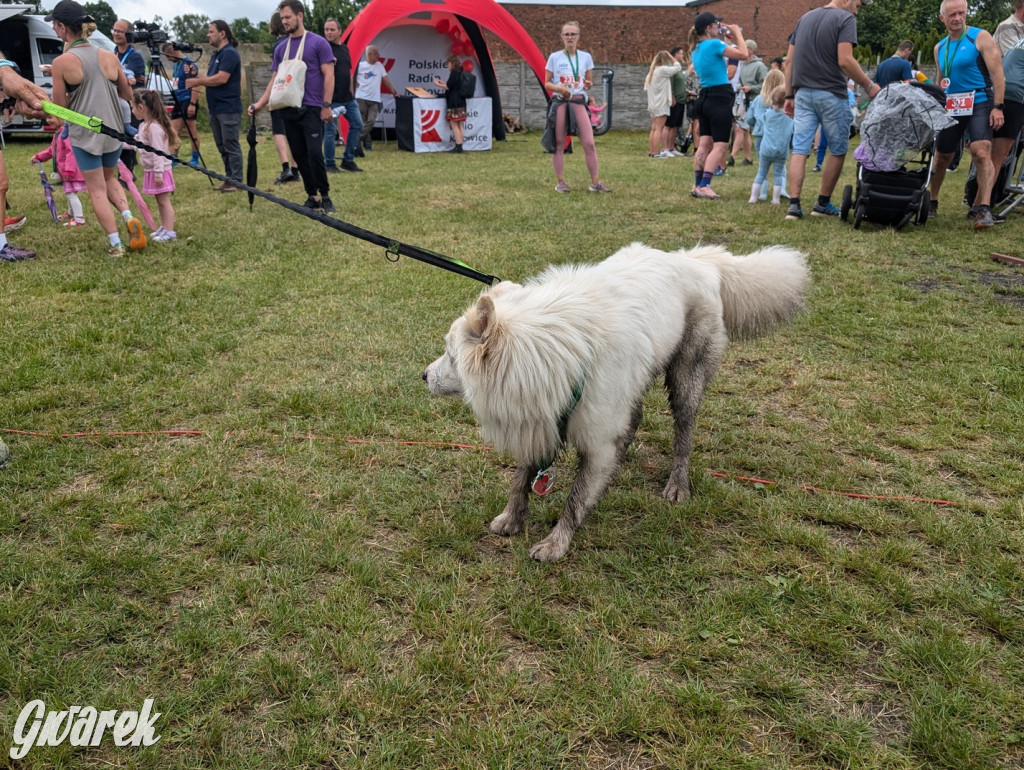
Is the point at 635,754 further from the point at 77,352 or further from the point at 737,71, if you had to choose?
the point at 737,71

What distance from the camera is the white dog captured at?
2.49 meters

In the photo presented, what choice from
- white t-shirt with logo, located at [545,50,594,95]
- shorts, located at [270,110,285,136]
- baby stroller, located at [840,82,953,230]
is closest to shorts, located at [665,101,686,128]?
white t-shirt with logo, located at [545,50,594,95]

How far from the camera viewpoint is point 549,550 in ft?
9.35

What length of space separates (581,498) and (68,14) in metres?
6.94

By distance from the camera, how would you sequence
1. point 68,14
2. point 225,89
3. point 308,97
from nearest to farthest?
point 68,14 → point 308,97 → point 225,89

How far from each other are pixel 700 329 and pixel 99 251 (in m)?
7.09

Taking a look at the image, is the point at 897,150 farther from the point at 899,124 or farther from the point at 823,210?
the point at 823,210

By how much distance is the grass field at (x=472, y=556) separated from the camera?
208 centimetres

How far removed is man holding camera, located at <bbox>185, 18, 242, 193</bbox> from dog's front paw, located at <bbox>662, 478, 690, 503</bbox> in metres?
8.62

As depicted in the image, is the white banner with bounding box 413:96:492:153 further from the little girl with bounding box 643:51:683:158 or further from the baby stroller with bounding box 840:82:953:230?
the baby stroller with bounding box 840:82:953:230

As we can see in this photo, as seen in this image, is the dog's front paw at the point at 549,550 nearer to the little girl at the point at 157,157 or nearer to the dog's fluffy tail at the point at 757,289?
the dog's fluffy tail at the point at 757,289

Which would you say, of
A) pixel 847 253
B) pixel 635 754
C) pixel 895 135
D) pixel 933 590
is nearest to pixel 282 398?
pixel 635 754

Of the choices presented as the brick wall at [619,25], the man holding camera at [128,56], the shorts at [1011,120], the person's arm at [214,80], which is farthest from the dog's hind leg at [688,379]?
the brick wall at [619,25]

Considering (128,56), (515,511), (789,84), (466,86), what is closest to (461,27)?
(466,86)
